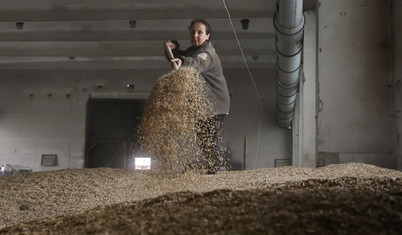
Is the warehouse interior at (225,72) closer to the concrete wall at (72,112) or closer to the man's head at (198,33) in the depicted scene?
the concrete wall at (72,112)

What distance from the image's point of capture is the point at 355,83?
429cm

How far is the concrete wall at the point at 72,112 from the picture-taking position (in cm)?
1066

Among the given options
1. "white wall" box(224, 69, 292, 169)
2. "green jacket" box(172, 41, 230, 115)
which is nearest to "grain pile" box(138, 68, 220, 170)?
"green jacket" box(172, 41, 230, 115)

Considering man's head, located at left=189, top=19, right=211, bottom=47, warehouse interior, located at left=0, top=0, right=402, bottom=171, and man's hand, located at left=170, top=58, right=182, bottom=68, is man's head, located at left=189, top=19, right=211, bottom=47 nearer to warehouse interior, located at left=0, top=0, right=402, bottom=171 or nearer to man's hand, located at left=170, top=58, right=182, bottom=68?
man's hand, located at left=170, top=58, right=182, bottom=68

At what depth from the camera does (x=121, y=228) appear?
1.36m

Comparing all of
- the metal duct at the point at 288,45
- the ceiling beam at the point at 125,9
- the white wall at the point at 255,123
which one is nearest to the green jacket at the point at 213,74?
the metal duct at the point at 288,45

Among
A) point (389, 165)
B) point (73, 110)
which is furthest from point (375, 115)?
point (73, 110)

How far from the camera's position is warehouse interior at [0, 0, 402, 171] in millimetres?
4238

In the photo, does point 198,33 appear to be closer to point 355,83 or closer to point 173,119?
point 173,119

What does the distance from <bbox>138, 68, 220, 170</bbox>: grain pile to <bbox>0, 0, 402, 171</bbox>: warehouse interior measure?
61.7 inches

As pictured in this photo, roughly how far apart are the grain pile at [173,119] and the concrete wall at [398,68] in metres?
1.78

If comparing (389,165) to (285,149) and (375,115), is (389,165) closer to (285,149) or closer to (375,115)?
(375,115)

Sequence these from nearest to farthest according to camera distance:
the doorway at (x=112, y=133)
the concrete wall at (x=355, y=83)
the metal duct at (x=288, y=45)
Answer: the concrete wall at (x=355, y=83) → the metal duct at (x=288, y=45) → the doorway at (x=112, y=133)

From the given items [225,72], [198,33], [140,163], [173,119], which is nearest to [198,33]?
[198,33]
